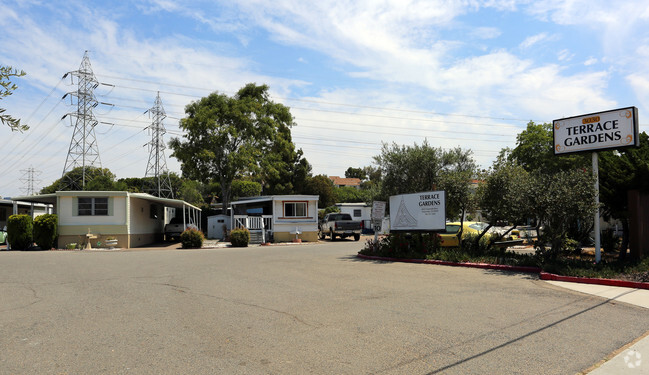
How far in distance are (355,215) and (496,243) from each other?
91.9ft

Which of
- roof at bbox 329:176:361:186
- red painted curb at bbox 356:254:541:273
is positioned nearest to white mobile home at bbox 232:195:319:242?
red painted curb at bbox 356:254:541:273

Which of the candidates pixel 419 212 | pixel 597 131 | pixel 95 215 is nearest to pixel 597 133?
pixel 597 131

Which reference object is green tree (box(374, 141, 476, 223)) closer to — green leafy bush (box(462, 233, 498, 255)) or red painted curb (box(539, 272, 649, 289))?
green leafy bush (box(462, 233, 498, 255))

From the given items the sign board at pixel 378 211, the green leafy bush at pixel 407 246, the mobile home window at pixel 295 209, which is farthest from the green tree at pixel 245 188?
the green leafy bush at pixel 407 246

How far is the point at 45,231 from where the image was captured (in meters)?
25.1

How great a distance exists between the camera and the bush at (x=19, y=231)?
2488cm

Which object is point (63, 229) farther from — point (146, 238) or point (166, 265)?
point (166, 265)

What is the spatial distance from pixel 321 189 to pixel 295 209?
31.4 meters

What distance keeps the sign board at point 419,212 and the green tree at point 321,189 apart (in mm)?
44582

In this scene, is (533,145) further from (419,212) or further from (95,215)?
(95,215)

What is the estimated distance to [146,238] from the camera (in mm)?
31203

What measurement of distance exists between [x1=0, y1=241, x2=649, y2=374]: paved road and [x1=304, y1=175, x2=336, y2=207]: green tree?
168 ft

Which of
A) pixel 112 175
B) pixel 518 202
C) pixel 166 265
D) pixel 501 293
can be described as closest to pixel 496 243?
pixel 518 202

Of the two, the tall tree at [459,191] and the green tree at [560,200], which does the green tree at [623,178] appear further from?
the tall tree at [459,191]
